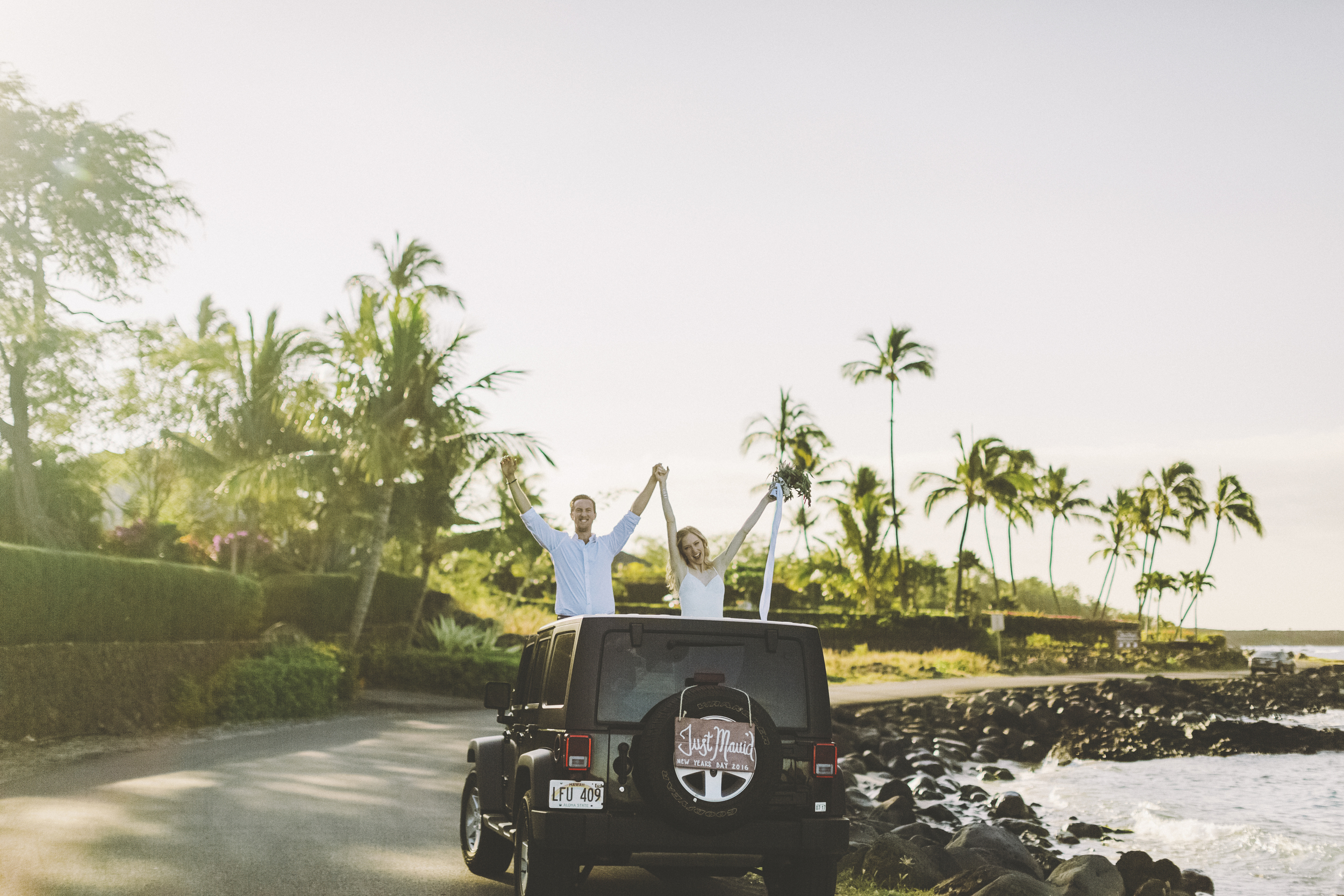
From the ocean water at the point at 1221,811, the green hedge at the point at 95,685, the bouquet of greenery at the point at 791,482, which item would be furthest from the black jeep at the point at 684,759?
the green hedge at the point at 95,685

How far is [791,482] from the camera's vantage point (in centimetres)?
846

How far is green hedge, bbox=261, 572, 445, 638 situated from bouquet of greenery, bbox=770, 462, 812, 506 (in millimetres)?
22461

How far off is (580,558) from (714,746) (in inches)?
90.8

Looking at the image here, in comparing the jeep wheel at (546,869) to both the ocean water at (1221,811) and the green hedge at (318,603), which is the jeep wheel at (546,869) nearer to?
the ocean water at (1221,811)

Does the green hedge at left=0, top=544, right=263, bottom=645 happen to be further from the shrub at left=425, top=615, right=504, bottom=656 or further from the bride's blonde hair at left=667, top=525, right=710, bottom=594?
the bride's blonde hair at left=667, top=525, right=710, bottom=594

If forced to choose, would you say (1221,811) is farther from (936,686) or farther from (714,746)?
(714,746)

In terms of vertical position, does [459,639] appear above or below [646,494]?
below

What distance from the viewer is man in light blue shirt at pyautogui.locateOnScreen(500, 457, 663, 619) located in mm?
7609

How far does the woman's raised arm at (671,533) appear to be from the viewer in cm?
755

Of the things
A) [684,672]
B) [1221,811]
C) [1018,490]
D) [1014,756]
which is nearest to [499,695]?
[684,672]

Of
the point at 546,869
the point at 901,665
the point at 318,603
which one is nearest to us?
the point at 546,869

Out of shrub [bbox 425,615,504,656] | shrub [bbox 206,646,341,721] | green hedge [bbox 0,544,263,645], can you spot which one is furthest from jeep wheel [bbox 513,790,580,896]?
shrub [bbox 425,615,504,656]

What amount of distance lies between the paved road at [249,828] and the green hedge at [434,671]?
8810mm

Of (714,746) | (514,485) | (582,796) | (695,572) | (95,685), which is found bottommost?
(95,685)
